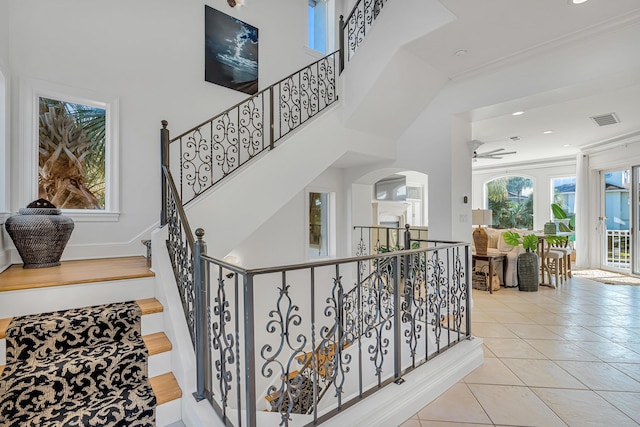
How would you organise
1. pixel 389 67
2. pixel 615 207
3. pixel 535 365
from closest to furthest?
pixel 535 365
pixel 389 67
pixel 615 207

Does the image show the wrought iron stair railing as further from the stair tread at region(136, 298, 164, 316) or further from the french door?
the french door

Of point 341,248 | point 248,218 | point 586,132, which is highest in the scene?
point 586,132

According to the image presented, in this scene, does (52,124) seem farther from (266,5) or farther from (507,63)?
(507,63)

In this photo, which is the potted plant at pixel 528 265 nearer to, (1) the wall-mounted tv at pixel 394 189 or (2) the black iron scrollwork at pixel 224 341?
(1) the wall-mounted tv at pixel 394 189

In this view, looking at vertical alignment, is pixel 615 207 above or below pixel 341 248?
above

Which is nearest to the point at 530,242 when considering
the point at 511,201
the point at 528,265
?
the point at 528,265

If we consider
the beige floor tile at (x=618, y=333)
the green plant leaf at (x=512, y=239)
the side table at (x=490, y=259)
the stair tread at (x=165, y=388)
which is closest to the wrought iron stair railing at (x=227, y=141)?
the stair tread at (x=165, y=388)

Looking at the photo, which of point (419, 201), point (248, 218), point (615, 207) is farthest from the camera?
point (419, 201)

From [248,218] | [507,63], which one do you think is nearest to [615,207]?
[507,63]

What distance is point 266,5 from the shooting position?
4.86m

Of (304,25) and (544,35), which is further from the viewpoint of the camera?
(304,25)

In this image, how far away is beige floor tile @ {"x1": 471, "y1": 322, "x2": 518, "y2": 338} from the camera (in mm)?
3367

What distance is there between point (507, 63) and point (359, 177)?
2.81 meters

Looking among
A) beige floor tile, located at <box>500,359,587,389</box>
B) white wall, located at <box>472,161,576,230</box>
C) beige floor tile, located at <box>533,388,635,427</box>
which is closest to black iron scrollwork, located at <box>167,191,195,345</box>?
beige floor tile, located at <box>533,388,635,427</box>
